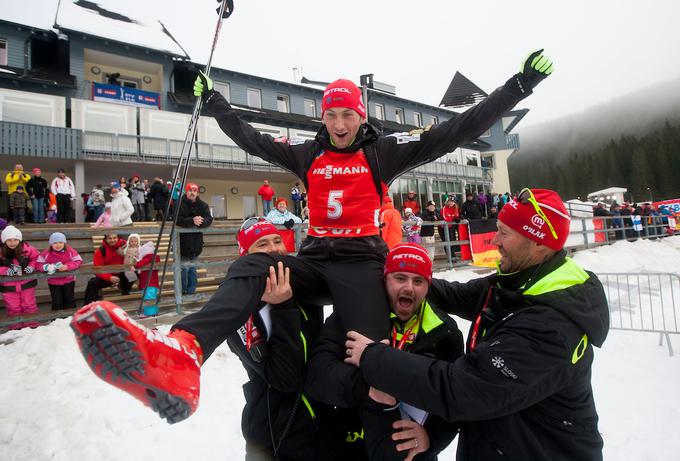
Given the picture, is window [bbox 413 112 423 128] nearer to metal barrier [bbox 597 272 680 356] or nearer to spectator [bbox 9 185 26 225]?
metal barrier [bbox 597 272 680 356]

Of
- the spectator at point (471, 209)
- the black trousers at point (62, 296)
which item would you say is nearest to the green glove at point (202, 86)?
the black trousers at point (62, 296)

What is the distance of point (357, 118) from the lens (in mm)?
2705

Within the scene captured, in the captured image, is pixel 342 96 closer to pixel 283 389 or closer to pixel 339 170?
pixel 339 170

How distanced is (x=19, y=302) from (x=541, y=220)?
20.9ft

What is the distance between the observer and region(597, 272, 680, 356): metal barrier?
6395 mm

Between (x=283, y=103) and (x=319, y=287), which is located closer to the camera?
(x=319, y=287)

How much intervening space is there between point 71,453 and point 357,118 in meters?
3.60

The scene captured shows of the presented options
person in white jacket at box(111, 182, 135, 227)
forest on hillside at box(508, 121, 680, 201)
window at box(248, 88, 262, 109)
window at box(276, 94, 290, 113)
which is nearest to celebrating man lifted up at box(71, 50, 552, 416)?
person in white jacket at box(111, 182, 135, 227)

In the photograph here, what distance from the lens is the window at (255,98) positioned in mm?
25720

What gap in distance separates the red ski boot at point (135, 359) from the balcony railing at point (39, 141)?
2024 cm

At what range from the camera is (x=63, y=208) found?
14.1 m

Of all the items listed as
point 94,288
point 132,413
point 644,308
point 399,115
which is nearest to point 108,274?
point 94,288

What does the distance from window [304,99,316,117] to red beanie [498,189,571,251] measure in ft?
89.3

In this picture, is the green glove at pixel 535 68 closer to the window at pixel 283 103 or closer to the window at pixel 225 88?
the window at pixel 225 88
